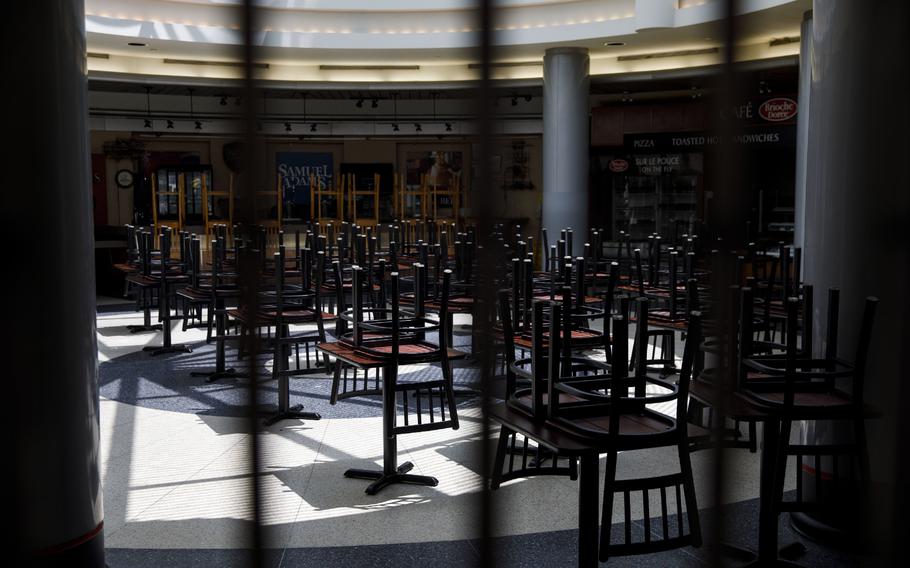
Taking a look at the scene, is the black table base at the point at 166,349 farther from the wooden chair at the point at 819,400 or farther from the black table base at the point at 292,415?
the wooden chair at the point at 819,400

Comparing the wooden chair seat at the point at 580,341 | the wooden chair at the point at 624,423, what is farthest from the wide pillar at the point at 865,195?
the wooden chair seat at the point at 580,341

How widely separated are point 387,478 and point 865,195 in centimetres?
223

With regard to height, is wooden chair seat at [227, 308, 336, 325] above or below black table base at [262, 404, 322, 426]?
above

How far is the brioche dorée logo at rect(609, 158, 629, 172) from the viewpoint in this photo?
45.1 ft

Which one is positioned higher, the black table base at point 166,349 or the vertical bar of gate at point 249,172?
the vertical bar of gate at point 249,172

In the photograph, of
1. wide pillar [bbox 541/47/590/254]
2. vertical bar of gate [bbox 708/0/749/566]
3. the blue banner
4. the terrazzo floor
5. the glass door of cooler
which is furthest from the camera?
the blue banner

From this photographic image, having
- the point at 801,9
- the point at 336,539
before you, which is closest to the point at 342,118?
the point at 801,9

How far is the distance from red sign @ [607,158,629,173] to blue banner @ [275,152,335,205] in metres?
6.73

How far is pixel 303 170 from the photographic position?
60.5 feet

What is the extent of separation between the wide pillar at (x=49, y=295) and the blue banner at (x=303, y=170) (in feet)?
52.7

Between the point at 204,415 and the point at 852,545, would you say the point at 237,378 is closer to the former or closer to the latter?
the point at 204,415

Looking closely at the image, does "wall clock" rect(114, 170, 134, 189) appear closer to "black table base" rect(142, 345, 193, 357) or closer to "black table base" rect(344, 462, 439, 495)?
"black table base" rect(142, 345, 193, 357)

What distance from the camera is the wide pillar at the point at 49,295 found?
1.23 metres

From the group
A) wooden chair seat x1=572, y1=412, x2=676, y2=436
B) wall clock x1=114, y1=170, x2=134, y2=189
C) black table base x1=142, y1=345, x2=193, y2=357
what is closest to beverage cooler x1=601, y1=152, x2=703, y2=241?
black table base x1=142, y1=345, x2=193, y2=357
